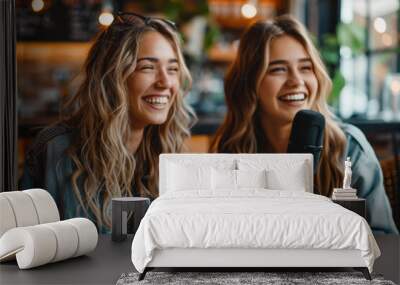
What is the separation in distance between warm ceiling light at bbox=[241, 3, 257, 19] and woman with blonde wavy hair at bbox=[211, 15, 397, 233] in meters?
0.11

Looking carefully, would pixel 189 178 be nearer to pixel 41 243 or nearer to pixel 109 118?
pixel 109 118

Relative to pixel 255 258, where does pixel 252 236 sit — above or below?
above

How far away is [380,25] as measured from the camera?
7836 millimetres

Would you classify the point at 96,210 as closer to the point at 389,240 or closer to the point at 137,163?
the point at 137,163

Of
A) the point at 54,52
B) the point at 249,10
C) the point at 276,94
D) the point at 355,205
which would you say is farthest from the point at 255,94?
the point at 54,52

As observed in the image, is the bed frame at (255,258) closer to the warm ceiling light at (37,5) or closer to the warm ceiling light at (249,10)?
the warm ceiling light at (249,10)

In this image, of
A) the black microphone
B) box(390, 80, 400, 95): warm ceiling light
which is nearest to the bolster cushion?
the black microphone

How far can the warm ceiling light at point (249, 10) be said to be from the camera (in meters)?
7.69

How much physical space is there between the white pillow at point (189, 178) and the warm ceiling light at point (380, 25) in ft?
7.81

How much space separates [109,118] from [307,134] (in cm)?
200

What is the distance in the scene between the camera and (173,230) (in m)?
5.36

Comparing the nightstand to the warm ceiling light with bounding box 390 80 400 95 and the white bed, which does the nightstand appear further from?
the warm ceiling light with bounding box 390 80 400 95

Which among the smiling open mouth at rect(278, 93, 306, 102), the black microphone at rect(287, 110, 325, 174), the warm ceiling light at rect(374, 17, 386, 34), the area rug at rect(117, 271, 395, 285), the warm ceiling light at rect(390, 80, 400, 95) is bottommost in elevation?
the area rug at rect(117, 271, 395, 285)

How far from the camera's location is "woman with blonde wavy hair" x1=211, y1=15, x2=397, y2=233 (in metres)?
7.64
